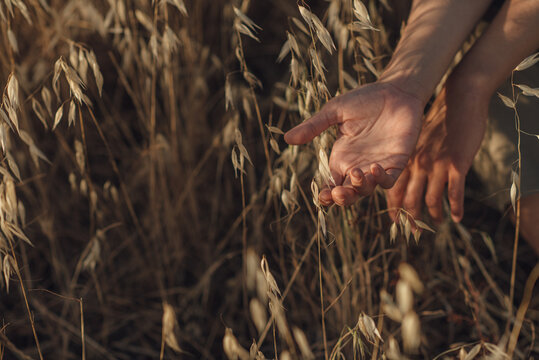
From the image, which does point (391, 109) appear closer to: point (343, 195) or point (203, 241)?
point (343, 195)

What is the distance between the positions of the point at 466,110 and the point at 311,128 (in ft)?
1.03

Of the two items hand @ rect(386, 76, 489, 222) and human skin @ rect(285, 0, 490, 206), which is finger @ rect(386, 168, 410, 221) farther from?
human skin @ rect(285, 0, 490, 206)

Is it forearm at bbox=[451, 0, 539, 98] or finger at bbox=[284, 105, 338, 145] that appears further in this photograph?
forearm at bbox=[451, 0, 539, 98]

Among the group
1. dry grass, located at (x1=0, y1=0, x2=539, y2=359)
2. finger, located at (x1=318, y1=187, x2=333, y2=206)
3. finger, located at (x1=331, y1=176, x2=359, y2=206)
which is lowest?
dry grass, located at (x1=0, y1=0, x2=539, y2=359)

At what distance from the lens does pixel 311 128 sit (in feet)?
2.56

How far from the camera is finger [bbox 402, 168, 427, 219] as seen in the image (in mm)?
937

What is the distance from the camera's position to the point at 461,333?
3.53 ft

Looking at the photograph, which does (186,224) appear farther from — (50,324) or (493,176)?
(493,176)

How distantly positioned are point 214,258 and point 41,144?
64cm

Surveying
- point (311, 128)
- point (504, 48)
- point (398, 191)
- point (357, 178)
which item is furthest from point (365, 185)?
point (504, 48)

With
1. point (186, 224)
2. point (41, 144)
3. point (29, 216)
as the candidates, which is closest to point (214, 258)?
point (186, 224)

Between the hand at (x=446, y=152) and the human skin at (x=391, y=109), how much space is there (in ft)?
0.22

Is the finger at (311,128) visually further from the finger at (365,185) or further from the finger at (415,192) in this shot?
the finger at (415,192)

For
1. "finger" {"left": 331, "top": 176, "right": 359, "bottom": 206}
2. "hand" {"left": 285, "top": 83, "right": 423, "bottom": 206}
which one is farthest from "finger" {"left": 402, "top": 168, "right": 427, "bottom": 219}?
"finger" {"left": 331, "top": 176, "right": 359, "bottom": 206}
